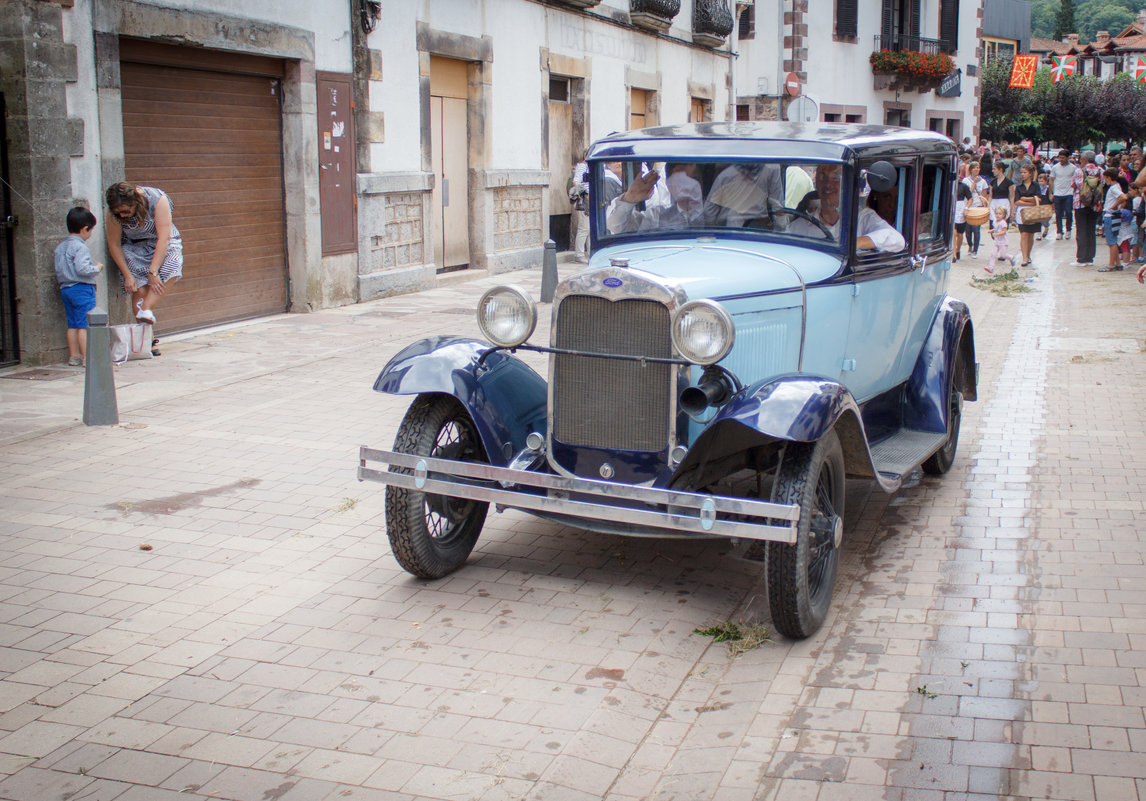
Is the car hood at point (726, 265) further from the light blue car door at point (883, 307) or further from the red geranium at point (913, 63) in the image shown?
the red geranium at point (913, 63)

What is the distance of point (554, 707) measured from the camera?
391 centimetres

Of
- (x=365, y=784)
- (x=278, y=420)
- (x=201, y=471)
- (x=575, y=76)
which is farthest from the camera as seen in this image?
(x=575, y=76)

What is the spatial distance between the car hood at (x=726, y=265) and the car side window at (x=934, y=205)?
130 centimetres

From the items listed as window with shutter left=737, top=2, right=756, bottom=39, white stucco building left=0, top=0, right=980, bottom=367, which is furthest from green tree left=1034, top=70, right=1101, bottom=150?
white stucco building left=0, top=0, right=980, bottom=367

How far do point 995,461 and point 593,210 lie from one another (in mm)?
3209

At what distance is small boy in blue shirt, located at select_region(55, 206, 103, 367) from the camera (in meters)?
9.01

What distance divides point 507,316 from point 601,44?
15907 mm

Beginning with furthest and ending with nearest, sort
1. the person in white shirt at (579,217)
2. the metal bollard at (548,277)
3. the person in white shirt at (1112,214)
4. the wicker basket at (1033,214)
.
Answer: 1. the person in white shirt at (579,217)
2. the person in white shirt at (1112,214)
3. the wicker basket at (1033,214)
4. the metal bollard at (548,277)

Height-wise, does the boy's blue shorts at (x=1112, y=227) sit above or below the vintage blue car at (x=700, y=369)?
above

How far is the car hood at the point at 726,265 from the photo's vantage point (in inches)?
187

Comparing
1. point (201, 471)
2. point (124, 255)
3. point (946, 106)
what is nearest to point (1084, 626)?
point (201, 471)

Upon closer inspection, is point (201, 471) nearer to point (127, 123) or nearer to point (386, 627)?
point (386, 627)

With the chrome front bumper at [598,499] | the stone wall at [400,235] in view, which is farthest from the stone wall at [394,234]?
the chrome front bumper at [598,499]

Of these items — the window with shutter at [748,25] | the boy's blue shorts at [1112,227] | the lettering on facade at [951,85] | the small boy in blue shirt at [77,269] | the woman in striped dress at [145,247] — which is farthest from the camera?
the lettering on facade at [951,85]
